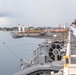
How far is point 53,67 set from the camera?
1522 cm

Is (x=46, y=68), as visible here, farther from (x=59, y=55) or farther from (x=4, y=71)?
(x=4, y=71)

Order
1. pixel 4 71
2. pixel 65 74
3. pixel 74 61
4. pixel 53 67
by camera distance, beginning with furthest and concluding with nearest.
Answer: pixel 4 71 < pixel 53 67 < pixel 74 61 < pixel 65 74

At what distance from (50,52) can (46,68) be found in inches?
612

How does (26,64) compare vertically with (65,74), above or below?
below

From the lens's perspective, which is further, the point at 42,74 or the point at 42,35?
the point at 42,35

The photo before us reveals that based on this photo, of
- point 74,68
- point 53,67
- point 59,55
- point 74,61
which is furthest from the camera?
point 59,55

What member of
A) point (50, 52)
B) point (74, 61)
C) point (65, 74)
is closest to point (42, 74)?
point (74, 61)

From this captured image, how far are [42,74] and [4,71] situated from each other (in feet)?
102

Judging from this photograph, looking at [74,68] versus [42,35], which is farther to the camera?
[42,35]

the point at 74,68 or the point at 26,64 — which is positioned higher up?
the point at 74,68

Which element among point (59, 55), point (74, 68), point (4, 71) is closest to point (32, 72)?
point (74, 68)

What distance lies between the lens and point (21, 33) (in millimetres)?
77812

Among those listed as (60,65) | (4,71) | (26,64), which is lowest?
(4,71)

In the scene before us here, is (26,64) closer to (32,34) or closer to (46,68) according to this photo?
(46,68)
